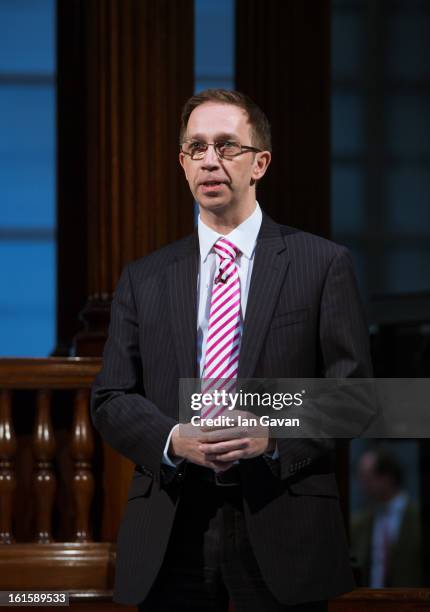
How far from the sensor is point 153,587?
→ 2410 mm

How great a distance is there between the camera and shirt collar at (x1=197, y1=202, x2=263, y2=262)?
8.41 feet

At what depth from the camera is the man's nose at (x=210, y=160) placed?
8.05ft

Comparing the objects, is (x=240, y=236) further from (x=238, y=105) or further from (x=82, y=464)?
(x=82, y=464)

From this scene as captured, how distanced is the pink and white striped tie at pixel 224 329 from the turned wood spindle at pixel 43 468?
82.3 inches

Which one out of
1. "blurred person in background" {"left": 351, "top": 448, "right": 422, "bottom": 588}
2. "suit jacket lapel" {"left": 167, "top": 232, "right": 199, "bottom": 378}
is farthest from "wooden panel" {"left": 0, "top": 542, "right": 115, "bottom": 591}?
"blurred person in background" {"left": 351, "top": 448, "right": 422, "bottom": 588}

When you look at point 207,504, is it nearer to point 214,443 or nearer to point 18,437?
point 214,443

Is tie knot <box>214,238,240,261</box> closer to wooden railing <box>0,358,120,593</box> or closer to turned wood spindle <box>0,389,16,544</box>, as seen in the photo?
wooden railing <box>0,358,120,593</box>

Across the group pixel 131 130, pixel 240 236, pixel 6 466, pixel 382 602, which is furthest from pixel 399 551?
pixel 240 236

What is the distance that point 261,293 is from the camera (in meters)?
2.51

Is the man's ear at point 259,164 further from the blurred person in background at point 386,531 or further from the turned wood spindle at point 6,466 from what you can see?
the blurred person in background at point 386,531

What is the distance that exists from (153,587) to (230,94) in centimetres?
95

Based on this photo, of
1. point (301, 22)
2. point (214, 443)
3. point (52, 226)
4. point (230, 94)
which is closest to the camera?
point (214, 443)

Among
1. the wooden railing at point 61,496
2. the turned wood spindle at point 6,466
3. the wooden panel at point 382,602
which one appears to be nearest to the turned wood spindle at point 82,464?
the wooden railing at point 61,496

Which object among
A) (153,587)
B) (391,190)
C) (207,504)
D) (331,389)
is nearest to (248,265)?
(331,389)
